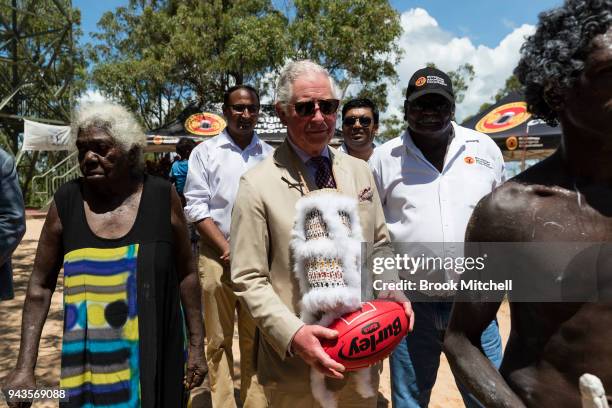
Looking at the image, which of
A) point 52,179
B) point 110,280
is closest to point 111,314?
point 110,280

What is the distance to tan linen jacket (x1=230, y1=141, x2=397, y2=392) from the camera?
2.05m

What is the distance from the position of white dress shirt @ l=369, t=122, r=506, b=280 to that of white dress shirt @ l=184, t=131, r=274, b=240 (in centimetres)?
128

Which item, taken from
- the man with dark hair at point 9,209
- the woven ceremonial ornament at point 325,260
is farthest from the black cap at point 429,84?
the man with dark hair at point 9,209

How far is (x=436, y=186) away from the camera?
2867mm

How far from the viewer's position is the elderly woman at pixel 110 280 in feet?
7.95

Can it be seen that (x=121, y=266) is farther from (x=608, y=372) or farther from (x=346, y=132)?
(x=346, y=132)

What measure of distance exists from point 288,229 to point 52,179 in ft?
71.4

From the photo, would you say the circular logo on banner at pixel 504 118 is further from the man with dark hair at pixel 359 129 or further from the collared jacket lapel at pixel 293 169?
the collared jacket lapel at pixel 293 169

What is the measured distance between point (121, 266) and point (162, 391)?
64 centimetres

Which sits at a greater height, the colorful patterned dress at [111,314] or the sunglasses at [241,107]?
the sunglasses at [241,107]

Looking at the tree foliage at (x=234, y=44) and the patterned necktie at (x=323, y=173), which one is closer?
the patterned necktie at (x=323, y=173)

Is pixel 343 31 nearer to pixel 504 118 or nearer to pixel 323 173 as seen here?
pixel 504 118

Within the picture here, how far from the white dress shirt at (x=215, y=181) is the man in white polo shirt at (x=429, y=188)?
1272 mm

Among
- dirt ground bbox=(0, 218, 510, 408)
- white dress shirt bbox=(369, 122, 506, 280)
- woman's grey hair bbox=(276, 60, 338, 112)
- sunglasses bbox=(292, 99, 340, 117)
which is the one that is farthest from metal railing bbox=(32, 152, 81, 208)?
sunglasses bbox=(292, 99, 340, 117)
